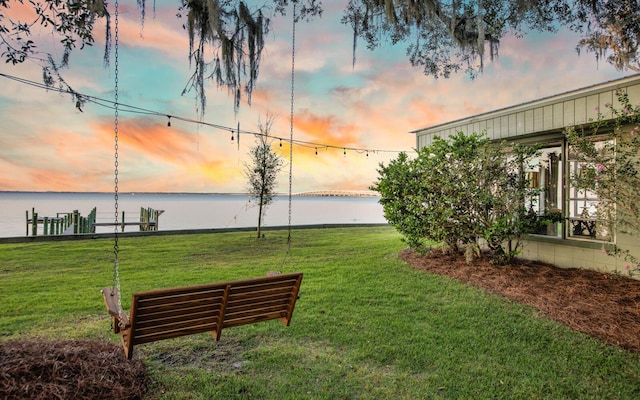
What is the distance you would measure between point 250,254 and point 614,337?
23.5 ft

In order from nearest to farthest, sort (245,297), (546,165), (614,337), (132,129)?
(245,297), (614,337), (546,165), (132,129)

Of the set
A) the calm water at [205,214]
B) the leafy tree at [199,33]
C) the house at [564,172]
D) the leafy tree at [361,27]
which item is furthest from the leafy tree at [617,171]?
the calm water at [205,214]

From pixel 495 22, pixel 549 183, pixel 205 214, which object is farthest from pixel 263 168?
pixel 205 214

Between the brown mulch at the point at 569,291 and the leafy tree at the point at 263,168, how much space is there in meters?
6.72

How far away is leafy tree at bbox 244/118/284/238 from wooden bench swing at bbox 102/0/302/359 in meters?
8.65

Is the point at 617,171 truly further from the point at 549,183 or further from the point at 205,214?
the point at 205,214

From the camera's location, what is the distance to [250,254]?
8.61m

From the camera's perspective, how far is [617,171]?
15.5ft

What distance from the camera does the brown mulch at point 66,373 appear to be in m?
2.07

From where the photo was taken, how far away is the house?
17.7ft

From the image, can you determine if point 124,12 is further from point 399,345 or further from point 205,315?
point 399,345

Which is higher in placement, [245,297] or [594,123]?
[594,123]

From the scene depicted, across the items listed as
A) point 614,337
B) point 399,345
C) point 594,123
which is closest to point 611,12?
point 594,123

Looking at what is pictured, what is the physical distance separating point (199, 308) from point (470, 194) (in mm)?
5134
